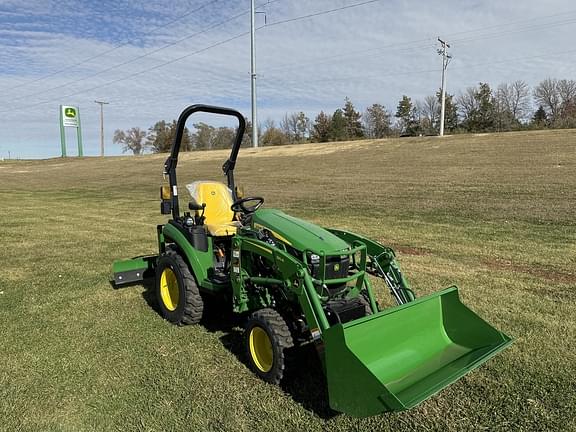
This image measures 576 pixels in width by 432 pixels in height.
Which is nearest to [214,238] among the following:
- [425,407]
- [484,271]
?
[425,407]

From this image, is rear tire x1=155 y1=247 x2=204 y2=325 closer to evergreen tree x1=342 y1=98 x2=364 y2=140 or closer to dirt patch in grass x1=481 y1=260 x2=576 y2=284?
dirt patch in grass x1=481 y1=260 x2=576 y2=284

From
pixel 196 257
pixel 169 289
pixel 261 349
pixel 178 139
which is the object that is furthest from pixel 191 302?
pixel 178 139

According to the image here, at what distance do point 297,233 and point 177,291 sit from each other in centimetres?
168

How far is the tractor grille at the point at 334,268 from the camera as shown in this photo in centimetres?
341

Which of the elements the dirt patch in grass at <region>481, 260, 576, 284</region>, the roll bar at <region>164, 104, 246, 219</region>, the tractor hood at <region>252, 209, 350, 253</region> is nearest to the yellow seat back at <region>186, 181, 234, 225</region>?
the roll bar at <region>164, 104, 246, 219</region>

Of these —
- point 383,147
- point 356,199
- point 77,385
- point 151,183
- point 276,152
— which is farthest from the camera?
point 276,152

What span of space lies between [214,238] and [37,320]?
1.95 m

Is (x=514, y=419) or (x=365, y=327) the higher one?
(x=365, y=327)

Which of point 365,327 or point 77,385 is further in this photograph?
point 77,385

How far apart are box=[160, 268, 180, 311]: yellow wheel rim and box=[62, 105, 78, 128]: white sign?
62.5 metres

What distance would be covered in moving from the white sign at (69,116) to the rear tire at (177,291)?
205 ft

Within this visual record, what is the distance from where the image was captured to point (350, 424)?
288 cm

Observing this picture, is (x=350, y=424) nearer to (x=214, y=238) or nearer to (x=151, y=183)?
(x=214, y=238)

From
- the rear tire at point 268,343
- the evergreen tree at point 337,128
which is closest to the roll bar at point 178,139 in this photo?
the rear tire at point 268,343
